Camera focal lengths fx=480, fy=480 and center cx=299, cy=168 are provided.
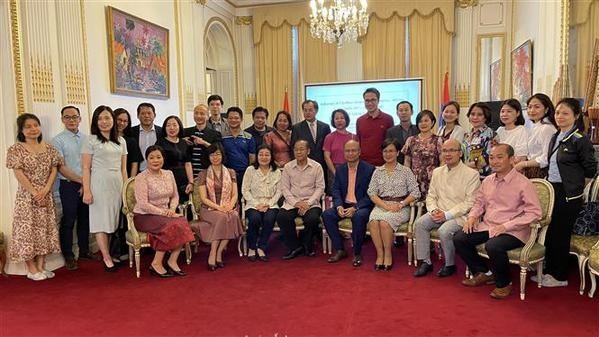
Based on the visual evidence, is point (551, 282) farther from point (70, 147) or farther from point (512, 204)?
point (70, 147)

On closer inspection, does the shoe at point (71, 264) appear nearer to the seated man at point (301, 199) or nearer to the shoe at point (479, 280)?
the seated man at point (301, 199)

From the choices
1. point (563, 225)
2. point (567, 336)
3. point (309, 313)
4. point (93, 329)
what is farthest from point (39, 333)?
point (563, 225)

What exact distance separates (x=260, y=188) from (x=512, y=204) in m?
2.32

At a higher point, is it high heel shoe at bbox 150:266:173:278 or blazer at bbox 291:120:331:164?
blazer at bbox 291:120:331:164

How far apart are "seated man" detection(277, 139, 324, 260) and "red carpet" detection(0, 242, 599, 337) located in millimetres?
421

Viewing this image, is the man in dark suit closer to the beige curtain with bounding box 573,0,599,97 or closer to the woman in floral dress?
the woman in floral dress

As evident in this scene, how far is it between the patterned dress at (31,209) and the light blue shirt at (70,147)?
0.69ft

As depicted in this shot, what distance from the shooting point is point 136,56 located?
594 centimetres

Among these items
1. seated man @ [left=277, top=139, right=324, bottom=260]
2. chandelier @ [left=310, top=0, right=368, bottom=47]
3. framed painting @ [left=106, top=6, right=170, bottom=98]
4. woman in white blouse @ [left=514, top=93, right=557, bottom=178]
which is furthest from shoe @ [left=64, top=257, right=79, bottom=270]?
chandelier @ [left=310, top=0, right=368, bottom=47]

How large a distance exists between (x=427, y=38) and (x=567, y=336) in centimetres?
624

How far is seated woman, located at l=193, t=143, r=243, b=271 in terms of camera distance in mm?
4445

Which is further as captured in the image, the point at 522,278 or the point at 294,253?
the point at 294,253

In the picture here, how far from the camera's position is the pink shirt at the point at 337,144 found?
16.6ft

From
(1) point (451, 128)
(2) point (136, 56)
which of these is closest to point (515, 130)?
(1) point (451, 128)
